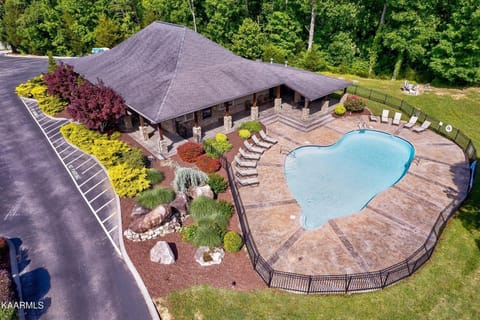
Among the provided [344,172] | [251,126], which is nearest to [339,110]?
[344,172]

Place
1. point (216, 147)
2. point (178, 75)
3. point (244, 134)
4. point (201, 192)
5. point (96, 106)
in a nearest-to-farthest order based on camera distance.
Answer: point (201, 192), point (96, 106), point (216, 147), point (178, 75), point (244, 134)


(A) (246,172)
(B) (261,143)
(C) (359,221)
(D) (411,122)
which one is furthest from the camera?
(D) (411,122)

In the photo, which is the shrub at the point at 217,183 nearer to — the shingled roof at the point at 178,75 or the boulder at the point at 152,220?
the boulder at the point at 152,220

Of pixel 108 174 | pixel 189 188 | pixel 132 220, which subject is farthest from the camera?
pixel 108 174

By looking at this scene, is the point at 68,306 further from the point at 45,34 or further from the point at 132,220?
the point at 45,34

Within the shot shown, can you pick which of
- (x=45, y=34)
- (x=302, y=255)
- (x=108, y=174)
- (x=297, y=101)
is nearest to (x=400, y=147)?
(x=297, y=101)

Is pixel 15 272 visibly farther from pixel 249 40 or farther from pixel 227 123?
pixel 249 40
